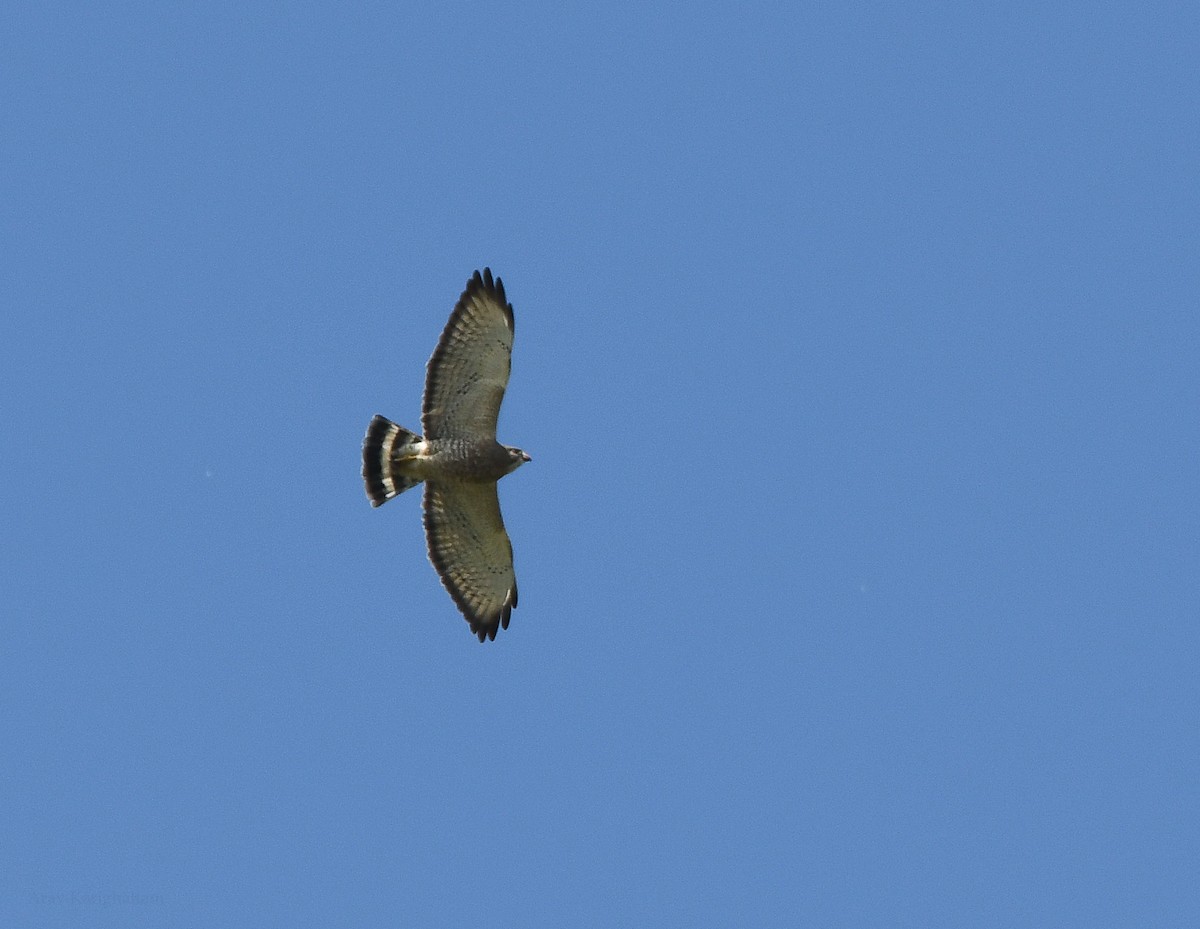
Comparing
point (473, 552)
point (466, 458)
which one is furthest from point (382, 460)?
point (473, 552)

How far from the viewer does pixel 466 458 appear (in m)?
20.6

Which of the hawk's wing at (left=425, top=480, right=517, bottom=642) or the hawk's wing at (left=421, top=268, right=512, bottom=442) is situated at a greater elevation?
the hawk's wing at (left=421, top=268, right=512, bottom=442)

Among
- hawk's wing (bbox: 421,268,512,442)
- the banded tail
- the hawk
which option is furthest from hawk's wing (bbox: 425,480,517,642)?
hawk's wing (bbox: 421,268,512,442)

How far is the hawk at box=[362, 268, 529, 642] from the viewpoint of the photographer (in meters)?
20.2

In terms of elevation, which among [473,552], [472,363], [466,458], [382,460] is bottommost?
[473,552]

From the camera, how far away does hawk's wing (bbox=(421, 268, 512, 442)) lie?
66.1 feet

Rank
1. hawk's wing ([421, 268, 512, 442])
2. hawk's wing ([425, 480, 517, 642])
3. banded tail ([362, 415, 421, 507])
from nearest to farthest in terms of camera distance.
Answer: hawk's wing ([421, 268, 512, 442])
banded tail ([362, 415, 421, 507])
hawk's wing ([425, 480, 517, 642])

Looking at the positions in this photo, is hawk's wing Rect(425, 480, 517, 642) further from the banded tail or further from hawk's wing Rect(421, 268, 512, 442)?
hawk's wing Rect(421, 268, 512, 442)

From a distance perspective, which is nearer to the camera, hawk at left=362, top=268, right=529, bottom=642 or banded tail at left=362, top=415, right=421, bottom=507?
hawk at left=362, top=268, right=529, bottom=642

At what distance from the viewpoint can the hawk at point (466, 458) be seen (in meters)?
20.2

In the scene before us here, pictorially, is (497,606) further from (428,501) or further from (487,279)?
(487,279)

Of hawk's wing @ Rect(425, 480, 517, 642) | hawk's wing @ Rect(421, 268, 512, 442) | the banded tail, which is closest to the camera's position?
hawk's wing @ Rect(421, 268, 512, 442)

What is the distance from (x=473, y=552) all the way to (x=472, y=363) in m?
2.06

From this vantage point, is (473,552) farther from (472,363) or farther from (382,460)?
(472,363)
